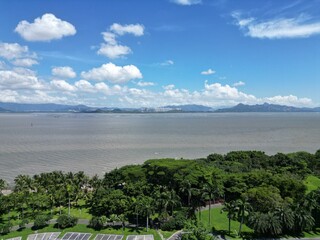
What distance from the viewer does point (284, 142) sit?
137125 mm

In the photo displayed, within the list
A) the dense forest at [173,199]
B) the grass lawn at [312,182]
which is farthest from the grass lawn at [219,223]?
the grass lawn at [312,182]

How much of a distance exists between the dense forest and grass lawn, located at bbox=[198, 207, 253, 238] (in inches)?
47.0

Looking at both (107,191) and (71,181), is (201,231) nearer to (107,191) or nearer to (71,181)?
(107,191)

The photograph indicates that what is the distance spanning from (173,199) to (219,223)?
8.11m

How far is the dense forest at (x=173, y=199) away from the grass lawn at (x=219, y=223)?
119cm

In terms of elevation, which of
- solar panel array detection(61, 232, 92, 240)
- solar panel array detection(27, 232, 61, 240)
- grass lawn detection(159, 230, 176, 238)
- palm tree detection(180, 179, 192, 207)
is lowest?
solar panel array detection(27, 232, 61, 240)

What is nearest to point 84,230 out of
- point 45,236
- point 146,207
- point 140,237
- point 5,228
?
point 45,236

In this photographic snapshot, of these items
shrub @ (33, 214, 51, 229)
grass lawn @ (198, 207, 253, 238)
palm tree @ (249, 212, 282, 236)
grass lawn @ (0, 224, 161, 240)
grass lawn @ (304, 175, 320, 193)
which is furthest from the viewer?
grass lawn @ (304, 175, 320, 193)

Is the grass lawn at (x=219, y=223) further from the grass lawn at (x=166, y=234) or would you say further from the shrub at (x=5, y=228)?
the shrub at (x=5, y=228)

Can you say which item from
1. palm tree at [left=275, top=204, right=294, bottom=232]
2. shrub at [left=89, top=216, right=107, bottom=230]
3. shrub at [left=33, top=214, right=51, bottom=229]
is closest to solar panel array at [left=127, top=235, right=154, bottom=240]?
shrub at [left=89, top=216, right=107, bottom=230]

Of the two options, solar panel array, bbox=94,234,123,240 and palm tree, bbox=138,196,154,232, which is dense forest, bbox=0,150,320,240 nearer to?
palm tree, bbox=138,196,154,232

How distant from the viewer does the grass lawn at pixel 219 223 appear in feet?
144

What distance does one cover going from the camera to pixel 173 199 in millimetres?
48094

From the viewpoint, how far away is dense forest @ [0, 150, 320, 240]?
42.3m
